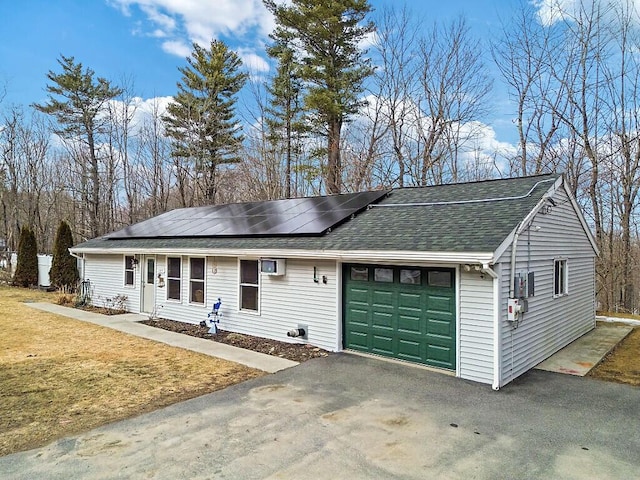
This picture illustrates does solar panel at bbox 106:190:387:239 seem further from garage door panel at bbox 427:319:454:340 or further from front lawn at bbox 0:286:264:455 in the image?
front lawn at bbox 0:286:264:455

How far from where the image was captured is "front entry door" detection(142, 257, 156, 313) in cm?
1171

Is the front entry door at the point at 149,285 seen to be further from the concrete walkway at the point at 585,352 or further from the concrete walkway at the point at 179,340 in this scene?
the concrete walkway at the point at 585,352

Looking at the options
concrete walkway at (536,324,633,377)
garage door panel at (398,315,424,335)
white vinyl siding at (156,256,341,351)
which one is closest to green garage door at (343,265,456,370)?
garage door panel at (398,315,424,335)

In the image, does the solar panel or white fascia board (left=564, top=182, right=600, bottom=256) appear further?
the solar panel

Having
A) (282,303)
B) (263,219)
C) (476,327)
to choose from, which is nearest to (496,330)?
(476,327)

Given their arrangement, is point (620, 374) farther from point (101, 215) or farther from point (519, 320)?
point (101, 215)

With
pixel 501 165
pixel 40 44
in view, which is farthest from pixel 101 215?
pixel 501 165

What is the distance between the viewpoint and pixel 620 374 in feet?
22.2

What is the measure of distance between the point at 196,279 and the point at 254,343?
2.87 metres

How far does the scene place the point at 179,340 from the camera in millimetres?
8844

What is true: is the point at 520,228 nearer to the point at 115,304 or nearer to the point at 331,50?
the point at 115,304

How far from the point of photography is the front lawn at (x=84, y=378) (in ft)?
15.4

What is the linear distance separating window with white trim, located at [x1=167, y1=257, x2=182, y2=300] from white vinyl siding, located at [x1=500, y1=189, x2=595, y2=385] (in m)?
8.13

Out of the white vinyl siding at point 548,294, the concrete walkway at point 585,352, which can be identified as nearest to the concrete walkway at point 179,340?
the white vinyl siding at point 548,294
